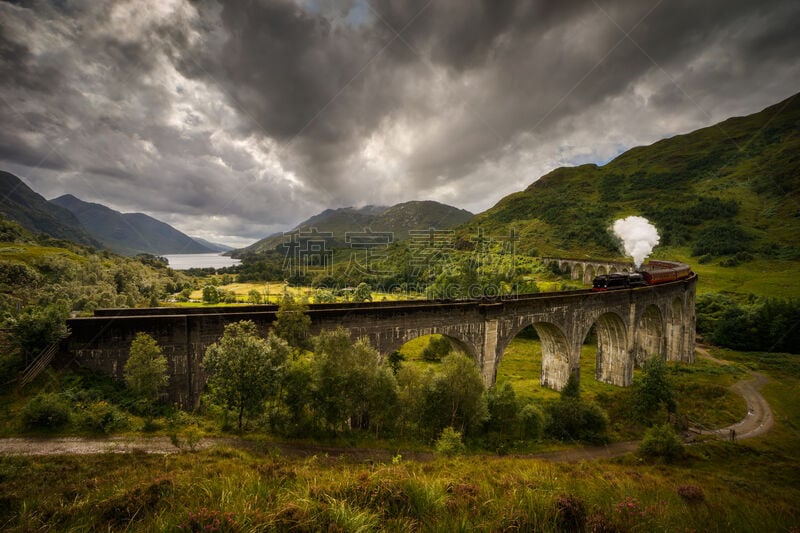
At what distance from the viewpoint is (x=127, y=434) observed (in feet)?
47.3

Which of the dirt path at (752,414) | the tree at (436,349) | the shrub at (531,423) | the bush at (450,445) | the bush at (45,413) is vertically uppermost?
the bush at (45,413)

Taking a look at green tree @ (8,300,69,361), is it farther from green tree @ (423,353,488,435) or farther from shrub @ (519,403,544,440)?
shrub @ (519,403,544,440)

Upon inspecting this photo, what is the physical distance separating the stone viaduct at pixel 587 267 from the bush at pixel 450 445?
281 feet

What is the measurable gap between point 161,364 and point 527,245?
14226 cm

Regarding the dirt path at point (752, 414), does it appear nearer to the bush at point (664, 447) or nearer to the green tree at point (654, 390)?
the green tree at point (654, 390)

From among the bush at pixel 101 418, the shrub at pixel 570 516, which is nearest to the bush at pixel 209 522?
the shrub at pixel 570 516

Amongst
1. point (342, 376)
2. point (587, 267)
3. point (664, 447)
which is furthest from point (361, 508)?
point (587, 267)

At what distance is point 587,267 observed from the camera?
297 ft

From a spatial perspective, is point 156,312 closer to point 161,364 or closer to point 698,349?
point 161,364

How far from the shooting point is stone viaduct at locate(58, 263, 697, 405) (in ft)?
55.7

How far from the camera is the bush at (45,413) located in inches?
544

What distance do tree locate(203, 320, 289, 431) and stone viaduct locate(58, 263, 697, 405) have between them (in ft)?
14.8

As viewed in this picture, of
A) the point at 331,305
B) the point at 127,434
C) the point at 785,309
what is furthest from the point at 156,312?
the point at 785,309

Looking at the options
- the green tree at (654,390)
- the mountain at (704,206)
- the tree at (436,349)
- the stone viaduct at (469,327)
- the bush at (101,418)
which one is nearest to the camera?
the bush at (101,418)
